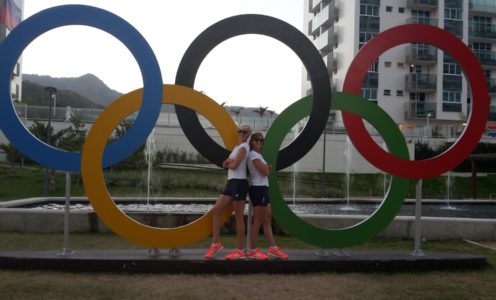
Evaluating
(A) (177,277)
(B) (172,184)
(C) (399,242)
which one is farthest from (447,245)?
(B) (172,184)

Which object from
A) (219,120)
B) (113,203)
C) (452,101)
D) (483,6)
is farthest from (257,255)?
(483,6)

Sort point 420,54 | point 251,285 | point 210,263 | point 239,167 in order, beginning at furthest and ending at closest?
point 420,54 < point 239,167 < point 210,263 < point 251,285

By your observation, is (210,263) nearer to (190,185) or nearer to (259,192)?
(259,192)

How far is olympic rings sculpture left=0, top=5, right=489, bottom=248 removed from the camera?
21.6 ft

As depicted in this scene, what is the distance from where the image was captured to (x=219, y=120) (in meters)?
6.79

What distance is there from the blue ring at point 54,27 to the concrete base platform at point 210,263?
1.20 metres

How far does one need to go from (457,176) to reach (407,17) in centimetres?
1973

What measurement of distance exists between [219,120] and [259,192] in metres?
1.12

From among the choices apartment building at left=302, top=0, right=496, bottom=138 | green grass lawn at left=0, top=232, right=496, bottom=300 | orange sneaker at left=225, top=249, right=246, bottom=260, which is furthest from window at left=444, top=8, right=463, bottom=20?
orange sneaker at left=225, top=249, right=246, bottom=260

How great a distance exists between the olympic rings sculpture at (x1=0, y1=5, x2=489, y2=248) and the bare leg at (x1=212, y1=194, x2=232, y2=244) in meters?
0.14

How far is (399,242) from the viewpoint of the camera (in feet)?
29.2

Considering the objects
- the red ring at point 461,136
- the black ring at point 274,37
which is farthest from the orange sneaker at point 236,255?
the red ring at point 461,136

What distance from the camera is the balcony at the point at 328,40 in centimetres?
4650

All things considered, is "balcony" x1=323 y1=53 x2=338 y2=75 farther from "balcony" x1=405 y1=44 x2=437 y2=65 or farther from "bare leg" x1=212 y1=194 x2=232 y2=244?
"bare leg" x1=212 y1=194 x2=232 y2=244
